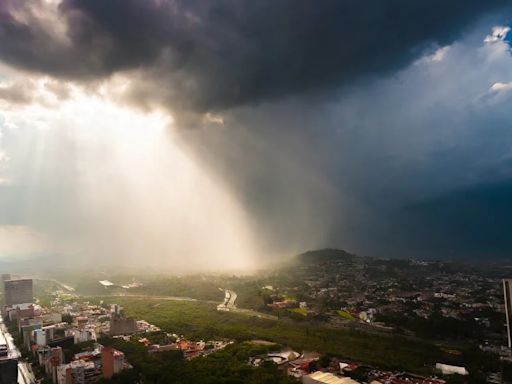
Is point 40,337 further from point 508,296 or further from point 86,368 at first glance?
point 508,296

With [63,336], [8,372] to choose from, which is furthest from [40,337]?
[8,372]

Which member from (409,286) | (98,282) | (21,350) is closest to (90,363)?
(21,350)

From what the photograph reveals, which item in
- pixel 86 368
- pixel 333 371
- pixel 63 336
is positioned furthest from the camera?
pixel 63 336

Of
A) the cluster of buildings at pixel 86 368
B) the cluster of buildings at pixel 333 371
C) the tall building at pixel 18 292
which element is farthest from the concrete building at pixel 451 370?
the tall building at pixel 18 292

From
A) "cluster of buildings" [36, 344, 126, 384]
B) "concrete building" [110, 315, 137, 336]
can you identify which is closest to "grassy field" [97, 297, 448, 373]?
"concrete building" [110, 315, 137, 336]

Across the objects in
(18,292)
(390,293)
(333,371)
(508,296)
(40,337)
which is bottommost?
(333,371)

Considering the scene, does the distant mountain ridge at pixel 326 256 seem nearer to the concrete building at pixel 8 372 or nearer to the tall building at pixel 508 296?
the tall building at pixel 508 296

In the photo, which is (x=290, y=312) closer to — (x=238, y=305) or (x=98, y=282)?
(x=238, y=305)
